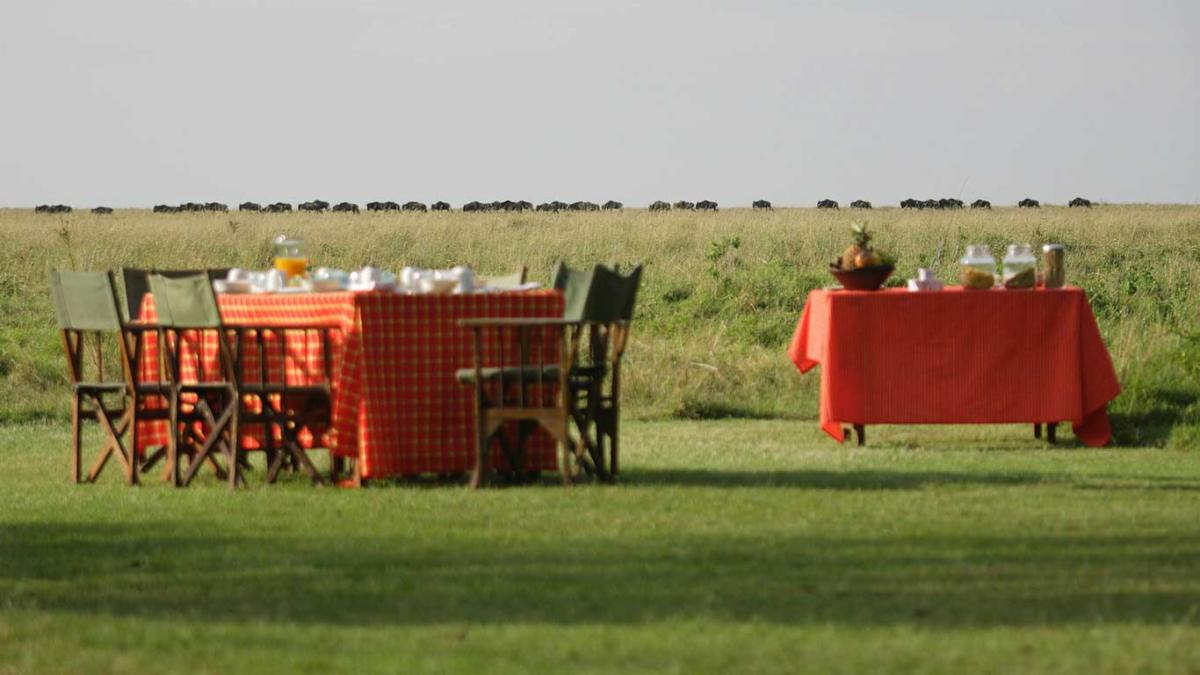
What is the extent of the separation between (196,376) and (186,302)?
3.42 ft

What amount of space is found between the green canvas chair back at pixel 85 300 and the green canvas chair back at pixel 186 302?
1.00ft

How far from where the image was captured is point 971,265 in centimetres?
1219

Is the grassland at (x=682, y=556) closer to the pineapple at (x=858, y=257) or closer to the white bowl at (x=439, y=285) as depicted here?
the pineapple at (x=858, y=257)

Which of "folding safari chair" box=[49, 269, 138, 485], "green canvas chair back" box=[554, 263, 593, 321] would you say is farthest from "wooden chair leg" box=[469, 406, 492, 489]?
"folding safari chair" box=[49, 269, 138, 485]

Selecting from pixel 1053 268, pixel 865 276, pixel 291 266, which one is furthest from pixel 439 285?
pixel 1053 268

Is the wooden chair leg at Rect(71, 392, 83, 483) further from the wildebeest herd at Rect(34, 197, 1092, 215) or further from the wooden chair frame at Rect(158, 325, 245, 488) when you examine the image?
the wildebeest herd at Rect(34, 197, 1092, 215)

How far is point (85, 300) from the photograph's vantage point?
1023 cm

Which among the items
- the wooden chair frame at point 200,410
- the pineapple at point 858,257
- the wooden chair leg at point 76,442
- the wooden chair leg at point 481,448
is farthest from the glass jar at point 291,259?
the pineapple at point 858,257

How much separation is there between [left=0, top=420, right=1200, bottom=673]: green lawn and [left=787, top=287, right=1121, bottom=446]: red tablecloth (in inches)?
39.8

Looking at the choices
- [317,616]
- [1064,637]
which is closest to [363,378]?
[317,616]

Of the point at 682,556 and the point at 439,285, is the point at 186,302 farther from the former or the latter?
the point at 682,556

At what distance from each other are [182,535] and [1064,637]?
3.86 meters

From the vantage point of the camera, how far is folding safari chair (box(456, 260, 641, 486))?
953 cm

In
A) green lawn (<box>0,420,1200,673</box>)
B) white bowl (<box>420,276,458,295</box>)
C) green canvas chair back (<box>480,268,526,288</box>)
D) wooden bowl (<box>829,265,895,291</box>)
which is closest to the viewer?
green lawn (<box>0,420,1200,673</box>)
